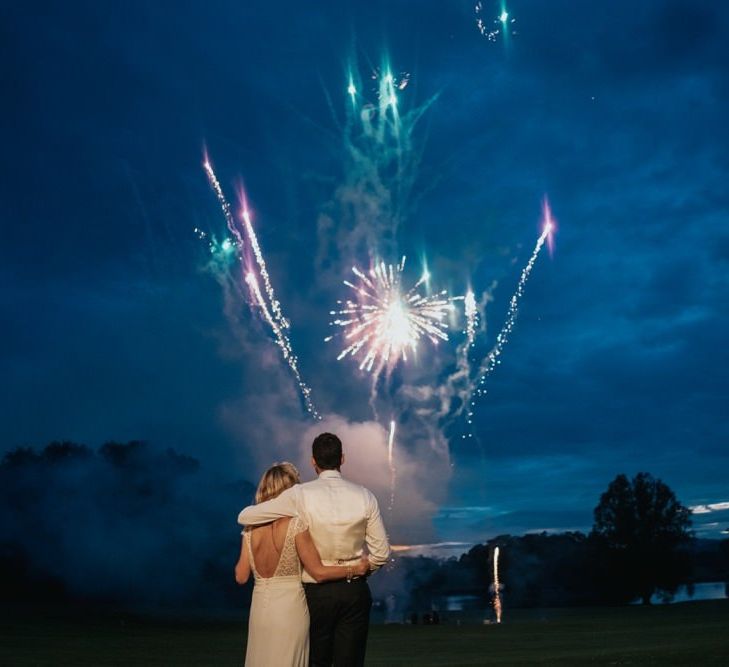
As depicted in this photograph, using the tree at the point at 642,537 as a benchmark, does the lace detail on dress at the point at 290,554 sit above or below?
below

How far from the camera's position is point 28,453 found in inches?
4232

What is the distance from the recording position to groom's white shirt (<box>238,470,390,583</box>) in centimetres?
686

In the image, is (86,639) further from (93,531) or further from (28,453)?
(28,453)

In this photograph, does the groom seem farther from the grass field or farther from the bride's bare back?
the grass field

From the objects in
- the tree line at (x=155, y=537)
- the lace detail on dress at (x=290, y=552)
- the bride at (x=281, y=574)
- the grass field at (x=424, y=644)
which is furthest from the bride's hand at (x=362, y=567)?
the tree line at (x=155, y=537)

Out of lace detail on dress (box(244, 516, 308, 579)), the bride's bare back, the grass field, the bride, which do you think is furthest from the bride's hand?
the grass field

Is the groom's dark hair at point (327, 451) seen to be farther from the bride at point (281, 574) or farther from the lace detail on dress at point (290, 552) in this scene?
the lace detail on dress at point (290, 552)

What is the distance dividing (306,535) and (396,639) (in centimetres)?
4027

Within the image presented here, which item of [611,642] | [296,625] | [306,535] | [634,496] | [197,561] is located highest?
[634,496]

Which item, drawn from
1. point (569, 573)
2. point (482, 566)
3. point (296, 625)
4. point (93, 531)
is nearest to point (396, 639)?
point (296, 625)

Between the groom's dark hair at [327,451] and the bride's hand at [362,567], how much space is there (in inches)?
28.9

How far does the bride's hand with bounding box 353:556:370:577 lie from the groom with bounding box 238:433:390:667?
3 cm

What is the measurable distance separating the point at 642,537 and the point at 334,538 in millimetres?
107021

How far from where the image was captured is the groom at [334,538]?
6.93 meters
